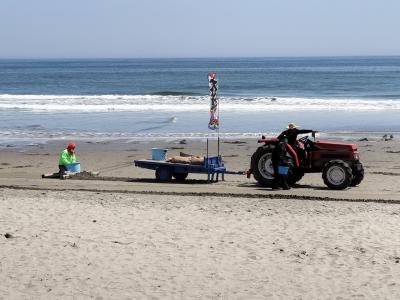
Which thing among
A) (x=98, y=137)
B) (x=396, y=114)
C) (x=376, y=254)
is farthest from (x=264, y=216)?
(x=396, y=114)

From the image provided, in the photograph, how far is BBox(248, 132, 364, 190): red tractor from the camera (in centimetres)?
1427

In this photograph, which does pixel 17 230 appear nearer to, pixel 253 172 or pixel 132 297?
pixel 132 297

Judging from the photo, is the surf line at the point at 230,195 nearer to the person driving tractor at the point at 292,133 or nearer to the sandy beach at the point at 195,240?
the sandy beach at the point at 195,240

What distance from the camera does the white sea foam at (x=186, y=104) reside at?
38.2m

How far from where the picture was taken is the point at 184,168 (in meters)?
15.1

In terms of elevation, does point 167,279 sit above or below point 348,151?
below

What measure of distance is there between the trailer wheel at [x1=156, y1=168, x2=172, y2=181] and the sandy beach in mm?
247

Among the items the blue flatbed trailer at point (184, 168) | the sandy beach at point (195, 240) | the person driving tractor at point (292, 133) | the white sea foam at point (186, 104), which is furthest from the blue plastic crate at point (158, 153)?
the white sea foam at point (186, 104)

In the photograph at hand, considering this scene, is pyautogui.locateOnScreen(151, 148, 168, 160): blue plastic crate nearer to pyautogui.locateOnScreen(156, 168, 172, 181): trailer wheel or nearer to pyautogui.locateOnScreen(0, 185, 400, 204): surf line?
pyautogui.locateOnScreen(156, 168, 172, 181): trailer wheel

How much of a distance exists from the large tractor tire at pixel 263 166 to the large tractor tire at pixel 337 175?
1084mm

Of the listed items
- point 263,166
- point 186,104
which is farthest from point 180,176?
point 186,104

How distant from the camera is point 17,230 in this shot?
1033 centimetres

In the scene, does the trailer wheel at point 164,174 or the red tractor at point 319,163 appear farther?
the trailer wheel at point 164,174

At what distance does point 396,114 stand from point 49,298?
2842cm
